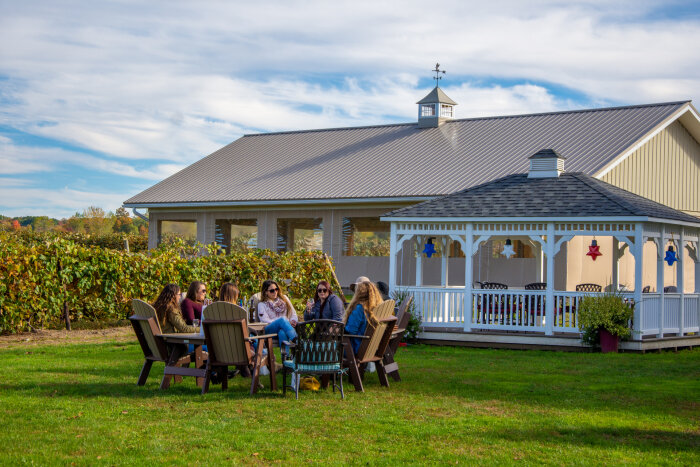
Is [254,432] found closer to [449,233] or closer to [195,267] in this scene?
[449,233]

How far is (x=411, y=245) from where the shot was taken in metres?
23.9

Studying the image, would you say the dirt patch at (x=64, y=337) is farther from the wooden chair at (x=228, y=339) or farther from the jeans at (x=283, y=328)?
the wooden chair at (x=228, y=339)

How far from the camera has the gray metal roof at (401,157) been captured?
23031 mm

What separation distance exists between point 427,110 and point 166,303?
19.8 metres

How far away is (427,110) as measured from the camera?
94.9 ft

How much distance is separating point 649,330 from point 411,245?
947 centimetres

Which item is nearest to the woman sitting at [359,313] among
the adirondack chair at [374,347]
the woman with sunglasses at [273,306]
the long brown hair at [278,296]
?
the adirondack chair at [374,347]

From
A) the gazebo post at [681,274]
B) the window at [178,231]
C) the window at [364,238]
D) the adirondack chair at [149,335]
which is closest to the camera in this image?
the adirondack chair at [149,335]

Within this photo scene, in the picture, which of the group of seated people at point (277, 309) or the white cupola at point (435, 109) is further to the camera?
the white cupola at point (435, 109)

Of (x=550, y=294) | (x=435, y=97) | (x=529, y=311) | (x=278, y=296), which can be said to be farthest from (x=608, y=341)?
(x=435, y=97)

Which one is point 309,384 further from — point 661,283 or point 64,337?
point 661,283

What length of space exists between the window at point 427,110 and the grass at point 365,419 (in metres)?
17.5

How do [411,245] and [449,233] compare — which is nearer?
[449,233]

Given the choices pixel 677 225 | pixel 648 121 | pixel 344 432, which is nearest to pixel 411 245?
pixel 648 121
